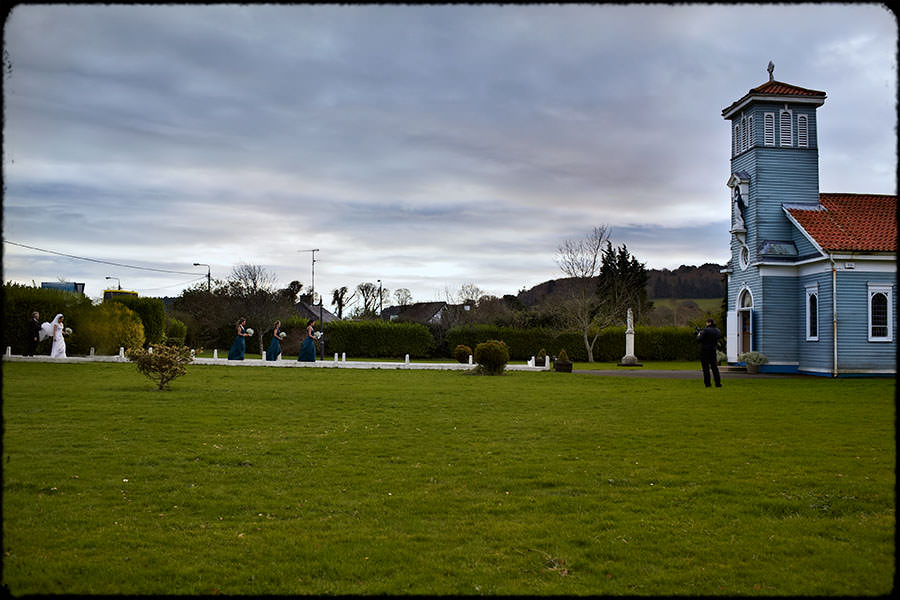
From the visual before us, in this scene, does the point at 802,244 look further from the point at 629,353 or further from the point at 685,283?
the point at 685,283

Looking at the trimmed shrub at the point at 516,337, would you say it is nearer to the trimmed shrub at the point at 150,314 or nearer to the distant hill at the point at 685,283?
the trimmed shrub at the point at 150,314

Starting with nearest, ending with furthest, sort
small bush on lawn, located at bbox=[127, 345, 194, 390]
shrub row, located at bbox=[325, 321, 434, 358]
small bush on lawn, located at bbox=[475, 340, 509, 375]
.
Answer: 1. small bush on lawn, located at bbox=[127, 345, 194, 390]
2. small bush on lawn, located at bbox=[475, 340, 509, 375]
3. shrub row, located at bbox=[325, 321, 434, 358]

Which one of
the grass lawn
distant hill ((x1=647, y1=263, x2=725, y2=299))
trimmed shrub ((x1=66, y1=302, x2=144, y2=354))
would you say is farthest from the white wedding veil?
distant hill ((x1=647, y1=263, x2=725, y2=299))

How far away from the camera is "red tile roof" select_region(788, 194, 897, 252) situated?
88.8ft

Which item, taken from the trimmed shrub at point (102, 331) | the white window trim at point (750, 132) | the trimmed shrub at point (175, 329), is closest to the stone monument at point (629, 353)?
the white window trim at point (750, 132)

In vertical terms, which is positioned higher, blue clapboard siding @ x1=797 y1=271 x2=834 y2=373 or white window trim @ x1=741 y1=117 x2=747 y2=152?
white window trim @ x1=741 y1=117 x2=747 y2=152

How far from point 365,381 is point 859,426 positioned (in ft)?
48.9

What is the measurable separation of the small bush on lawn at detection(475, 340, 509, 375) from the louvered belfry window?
55.0 ft

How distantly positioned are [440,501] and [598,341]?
42.7m

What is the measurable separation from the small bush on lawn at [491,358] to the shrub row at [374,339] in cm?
2004

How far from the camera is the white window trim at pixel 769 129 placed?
29812 mm

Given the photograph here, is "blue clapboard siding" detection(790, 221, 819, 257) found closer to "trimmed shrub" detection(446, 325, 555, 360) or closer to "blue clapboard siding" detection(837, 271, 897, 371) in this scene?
"blue clapboard siding" detection(837, 271, 897, 371)

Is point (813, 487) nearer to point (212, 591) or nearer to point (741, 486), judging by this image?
point (741, 486)

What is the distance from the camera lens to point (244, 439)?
34.5 ft
